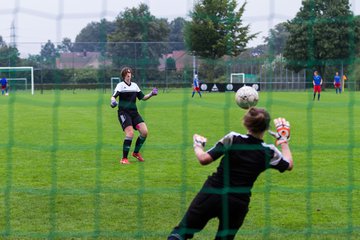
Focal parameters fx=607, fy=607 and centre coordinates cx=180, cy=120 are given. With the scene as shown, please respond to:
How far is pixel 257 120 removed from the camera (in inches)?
169

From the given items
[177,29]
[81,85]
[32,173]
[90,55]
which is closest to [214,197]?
[177,29]

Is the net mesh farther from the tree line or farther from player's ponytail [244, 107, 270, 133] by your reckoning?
player's ponytail [244, 107, 270, 133]

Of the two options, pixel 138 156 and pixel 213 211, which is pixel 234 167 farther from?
pixel 138 156

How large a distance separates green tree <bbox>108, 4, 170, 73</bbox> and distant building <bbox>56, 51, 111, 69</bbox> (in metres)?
0.33

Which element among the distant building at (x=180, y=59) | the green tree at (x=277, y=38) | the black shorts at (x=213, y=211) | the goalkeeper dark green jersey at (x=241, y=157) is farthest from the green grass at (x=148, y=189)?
the goalkeeper dark green jersey at (x=241, y=157)

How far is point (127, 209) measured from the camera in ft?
20.8

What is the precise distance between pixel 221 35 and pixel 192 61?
0.63m

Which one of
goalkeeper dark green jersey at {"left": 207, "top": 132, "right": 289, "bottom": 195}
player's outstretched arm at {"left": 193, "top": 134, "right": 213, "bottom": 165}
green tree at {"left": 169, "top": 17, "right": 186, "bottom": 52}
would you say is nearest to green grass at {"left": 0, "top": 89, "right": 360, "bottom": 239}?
green tree at {"left": 169, "top": 17, "right": 186, "bottom": 52}

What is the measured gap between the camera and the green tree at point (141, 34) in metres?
6.67

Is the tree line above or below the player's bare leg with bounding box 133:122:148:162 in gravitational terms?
above

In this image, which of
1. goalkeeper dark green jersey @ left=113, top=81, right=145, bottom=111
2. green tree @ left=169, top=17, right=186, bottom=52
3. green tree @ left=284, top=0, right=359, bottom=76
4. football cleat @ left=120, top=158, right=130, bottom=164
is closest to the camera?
green tree @ left=169, top=17, right=186, bottom=52

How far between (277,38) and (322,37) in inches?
79.0

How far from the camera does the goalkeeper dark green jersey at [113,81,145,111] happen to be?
9.73m

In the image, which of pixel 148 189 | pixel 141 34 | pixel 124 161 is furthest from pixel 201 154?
pixel 124 161
